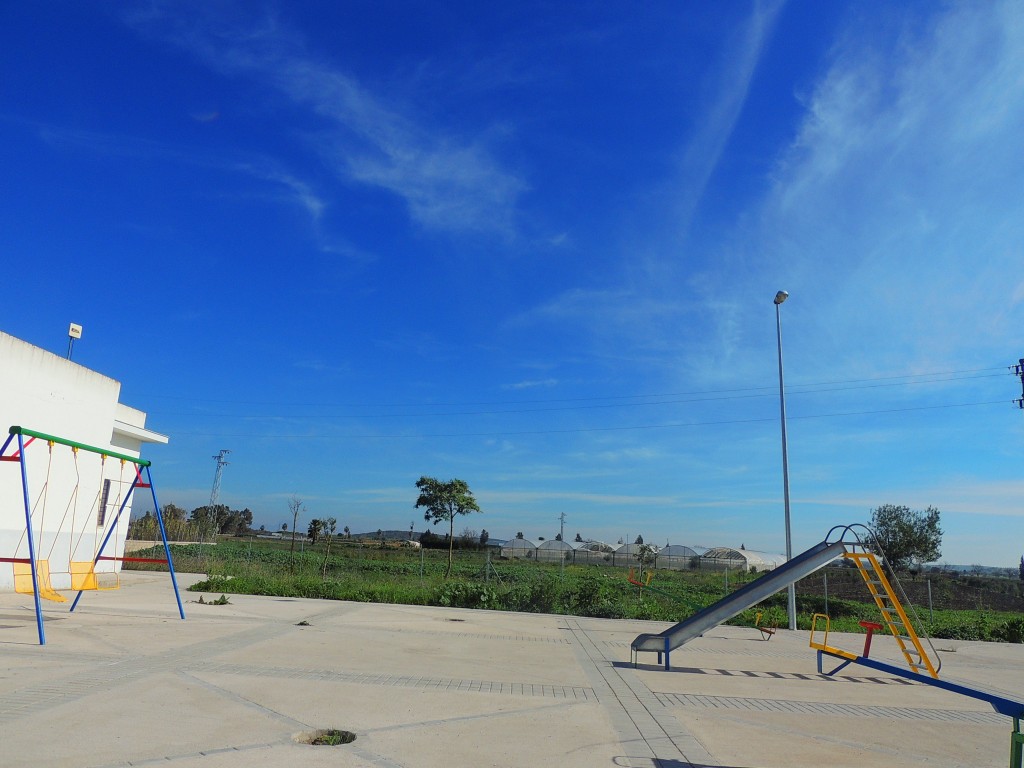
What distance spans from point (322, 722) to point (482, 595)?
13.1 meters

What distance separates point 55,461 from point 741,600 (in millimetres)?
14780

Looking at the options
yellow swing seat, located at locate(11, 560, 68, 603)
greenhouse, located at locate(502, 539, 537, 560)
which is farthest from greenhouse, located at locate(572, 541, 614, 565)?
yellow swing seat, located at locate(11, 560, 68, 603)

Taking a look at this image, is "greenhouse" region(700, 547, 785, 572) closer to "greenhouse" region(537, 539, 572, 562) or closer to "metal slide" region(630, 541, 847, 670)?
"greenhouse" region(537, 539, 572, 562)

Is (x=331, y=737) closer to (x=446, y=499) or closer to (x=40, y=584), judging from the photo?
(x=40, y=584)

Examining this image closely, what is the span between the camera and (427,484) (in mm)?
38875

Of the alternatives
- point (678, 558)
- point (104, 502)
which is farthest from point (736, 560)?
point (104, 502)

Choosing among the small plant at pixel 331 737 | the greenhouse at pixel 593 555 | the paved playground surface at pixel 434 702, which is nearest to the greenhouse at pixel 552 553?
the greenhouse at pixel 593 555

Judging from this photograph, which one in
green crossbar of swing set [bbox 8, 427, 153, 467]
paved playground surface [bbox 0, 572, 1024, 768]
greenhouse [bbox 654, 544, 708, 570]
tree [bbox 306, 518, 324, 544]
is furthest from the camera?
greenhouse [bbox 654, 544, 708, 570]

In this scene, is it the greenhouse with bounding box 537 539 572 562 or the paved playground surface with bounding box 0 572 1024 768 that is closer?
the paved playground surface with bounding box 0 572 1024 768

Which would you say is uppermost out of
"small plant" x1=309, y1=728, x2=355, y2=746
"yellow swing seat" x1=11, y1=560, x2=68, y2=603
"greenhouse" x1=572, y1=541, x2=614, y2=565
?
"greenhouse" x1=572, y1=541, x2=614, y2=565

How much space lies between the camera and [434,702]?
7.05 meters

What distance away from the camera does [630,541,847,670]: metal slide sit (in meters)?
10.2

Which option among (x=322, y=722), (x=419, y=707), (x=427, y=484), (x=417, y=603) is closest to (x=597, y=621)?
(x=417, y=603)

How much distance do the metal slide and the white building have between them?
995cm
